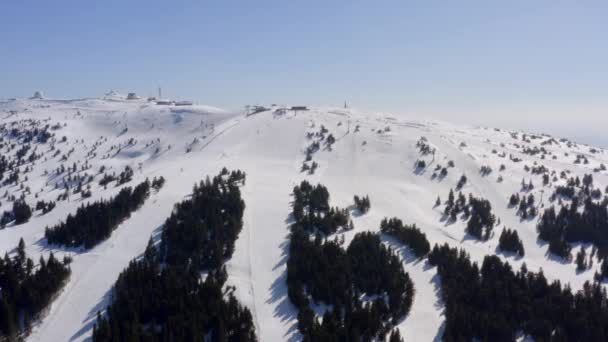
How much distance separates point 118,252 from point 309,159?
55.5m

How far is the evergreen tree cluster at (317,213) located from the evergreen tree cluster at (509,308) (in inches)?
505

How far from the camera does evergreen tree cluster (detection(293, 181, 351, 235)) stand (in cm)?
4425

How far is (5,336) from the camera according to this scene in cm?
2503

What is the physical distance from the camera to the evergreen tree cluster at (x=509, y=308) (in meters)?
27.9

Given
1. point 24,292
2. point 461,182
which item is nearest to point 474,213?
point 461,182

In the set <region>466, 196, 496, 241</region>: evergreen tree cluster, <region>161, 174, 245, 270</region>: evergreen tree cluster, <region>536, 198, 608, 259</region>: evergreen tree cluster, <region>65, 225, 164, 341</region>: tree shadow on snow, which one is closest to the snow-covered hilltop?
<region>65, 225, 164, 341</region>: tree shadow on snow

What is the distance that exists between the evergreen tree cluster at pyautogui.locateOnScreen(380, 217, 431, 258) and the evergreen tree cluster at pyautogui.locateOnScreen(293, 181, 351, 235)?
16.3ft

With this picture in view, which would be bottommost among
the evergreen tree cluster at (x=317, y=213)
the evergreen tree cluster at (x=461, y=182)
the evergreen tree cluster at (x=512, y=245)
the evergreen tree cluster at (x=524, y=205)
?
the evergreen tree cluster at (x=512, y=245)

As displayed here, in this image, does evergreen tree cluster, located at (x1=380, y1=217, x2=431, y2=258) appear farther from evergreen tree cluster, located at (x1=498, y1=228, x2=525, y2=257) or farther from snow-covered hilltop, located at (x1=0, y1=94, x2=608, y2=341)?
evergreen tree cluster, located at (x1=498, y1=228, x2=525, y2=257)

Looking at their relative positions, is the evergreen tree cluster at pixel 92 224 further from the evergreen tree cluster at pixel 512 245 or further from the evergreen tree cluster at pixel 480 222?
the evergreen tree cluster at pixel 512 245

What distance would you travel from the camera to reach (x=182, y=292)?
2856 cm

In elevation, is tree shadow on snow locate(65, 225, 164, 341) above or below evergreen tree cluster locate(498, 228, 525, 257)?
above

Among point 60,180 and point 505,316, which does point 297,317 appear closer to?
point 505,316

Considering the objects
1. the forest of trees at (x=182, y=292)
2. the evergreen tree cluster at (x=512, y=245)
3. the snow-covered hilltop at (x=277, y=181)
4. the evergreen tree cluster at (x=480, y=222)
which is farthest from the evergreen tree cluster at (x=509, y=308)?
the evergreen tree cluster at (x=480, y=222)
